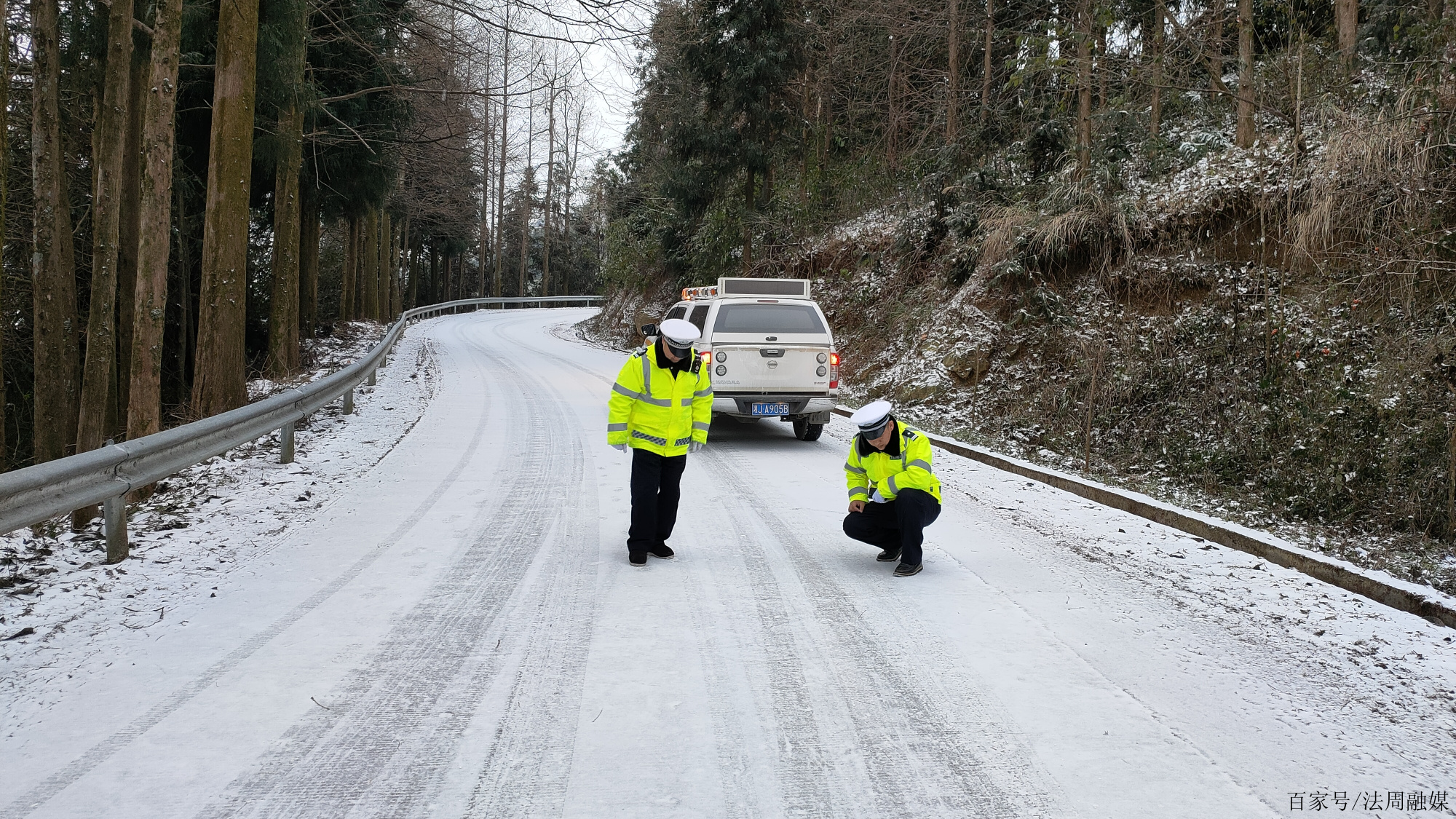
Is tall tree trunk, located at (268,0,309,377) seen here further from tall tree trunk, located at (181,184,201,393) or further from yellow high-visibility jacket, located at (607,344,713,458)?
yellow high-visibility jacket, located at (607,344,713,458)

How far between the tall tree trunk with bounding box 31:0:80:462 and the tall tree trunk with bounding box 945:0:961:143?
16.6 m

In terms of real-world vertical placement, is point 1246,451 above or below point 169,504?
above

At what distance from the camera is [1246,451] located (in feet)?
34.1

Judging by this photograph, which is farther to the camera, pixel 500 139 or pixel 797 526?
pixel 500 139

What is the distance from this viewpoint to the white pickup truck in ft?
39.4

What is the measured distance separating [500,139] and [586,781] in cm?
5454

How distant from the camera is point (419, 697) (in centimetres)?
422

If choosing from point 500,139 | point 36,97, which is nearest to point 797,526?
point 36,97

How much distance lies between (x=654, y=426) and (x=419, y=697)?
2.79m

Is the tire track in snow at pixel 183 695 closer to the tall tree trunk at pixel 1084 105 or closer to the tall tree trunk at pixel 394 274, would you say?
the tall tree trunk at pixel 1084 105

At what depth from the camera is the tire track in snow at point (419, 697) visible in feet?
11.1

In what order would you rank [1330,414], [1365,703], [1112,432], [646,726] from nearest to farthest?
[646,726] → [1365,703] → [1330,414] → [1112,432]

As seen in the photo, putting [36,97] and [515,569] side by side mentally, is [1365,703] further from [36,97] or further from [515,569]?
[36,97]

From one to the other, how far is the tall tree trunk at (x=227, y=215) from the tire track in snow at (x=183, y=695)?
5968mm
